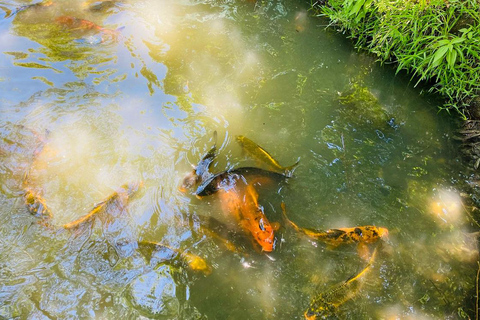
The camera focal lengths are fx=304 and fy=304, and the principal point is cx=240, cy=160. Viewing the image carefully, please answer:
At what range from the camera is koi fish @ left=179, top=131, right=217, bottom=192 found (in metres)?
2.41

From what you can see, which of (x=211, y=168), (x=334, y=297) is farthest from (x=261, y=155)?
(x=334, y=297)

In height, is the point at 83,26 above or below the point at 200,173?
above

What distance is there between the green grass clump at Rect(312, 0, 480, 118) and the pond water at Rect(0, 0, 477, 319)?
0.23 meters

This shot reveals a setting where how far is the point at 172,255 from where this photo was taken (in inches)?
80.5

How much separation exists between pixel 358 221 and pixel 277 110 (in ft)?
4.34

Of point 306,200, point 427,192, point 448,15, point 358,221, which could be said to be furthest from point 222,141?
point 448,15

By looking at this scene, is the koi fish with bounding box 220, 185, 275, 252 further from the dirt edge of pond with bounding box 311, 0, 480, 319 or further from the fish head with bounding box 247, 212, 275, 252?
the dirt edge of pond with bounding box 311, 0, 480, 319

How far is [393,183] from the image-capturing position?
2.58m

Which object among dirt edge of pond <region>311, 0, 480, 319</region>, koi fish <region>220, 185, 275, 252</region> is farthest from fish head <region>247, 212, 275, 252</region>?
dirt edge of pond <region>311, 0, 480, 319</region>

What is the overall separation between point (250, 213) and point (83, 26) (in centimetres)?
340

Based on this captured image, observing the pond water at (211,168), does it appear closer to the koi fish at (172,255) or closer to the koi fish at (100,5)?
the koi fish at (172,255)

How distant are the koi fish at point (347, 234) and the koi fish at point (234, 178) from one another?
17.5 inches

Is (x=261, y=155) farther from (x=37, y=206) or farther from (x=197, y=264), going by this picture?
(x=37, y=206)

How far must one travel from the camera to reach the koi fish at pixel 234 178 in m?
2.36
